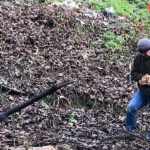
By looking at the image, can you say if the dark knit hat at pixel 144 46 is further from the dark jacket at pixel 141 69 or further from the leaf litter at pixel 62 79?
the leaf litter at pixel 62 79

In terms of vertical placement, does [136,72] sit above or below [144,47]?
below

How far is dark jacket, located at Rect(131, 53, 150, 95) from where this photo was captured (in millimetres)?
4789

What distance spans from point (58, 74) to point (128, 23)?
4.54 m

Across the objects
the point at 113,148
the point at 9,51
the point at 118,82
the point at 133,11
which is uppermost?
the point at 133,11

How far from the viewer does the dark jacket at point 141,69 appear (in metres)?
4.79

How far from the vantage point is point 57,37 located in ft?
27.8

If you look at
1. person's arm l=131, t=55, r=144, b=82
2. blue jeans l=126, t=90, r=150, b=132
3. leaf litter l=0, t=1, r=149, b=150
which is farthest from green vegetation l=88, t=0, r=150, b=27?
blue jeans l=126, t=90, r=150, b=132

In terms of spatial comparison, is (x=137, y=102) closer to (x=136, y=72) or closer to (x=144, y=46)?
(x=136, y=72)

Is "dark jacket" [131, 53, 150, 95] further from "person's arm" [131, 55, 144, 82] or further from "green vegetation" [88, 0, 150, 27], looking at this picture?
"green vegetation" [88, 0, 150, 27]

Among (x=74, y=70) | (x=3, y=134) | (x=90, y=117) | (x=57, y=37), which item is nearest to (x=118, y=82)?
(x=74, y=70)

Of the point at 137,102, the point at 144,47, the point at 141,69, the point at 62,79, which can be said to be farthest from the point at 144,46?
the point at 62,79

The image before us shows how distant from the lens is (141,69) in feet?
16.2

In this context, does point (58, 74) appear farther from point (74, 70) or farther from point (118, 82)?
point (118, 82)

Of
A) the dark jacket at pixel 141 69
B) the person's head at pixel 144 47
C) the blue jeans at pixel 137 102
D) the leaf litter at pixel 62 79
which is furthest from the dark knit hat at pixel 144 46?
the leaf litter at pixel 62 79
